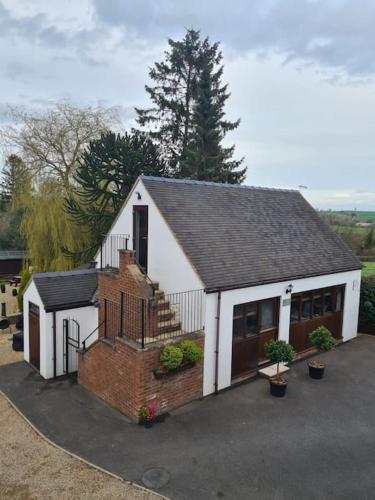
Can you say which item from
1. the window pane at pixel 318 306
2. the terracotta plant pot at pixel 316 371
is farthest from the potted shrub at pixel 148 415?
the window pane at pixel 318 306

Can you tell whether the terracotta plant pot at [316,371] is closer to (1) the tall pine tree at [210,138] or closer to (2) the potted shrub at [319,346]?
(2) the potted shrub at [319,346]

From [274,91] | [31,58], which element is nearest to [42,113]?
[31,58]

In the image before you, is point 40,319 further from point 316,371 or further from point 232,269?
point 316,371

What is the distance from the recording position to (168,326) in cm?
933

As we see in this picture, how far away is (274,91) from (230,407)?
45.8 feet

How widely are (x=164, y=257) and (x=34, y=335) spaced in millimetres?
4871

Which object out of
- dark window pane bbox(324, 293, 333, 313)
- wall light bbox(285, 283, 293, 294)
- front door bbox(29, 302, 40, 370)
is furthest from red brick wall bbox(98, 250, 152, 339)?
dark window pane bbox(324, 293, 333, 313)

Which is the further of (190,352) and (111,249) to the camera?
(111,249)

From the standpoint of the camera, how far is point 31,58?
1407cm

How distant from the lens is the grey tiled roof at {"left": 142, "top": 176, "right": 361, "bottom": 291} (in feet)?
32.3

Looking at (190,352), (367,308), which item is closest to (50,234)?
(190,352)

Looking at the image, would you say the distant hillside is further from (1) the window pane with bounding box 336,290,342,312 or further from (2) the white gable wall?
(2) the white gable wall

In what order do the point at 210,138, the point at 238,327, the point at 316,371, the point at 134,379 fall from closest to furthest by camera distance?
the point at 134,379 → the point at 238,327 → the point at 316,371 → the point at 210,138

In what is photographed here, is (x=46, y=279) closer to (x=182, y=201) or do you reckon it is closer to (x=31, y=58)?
(x=182, y=201)
